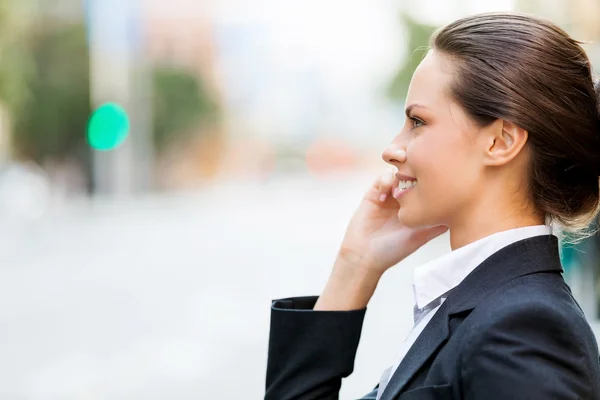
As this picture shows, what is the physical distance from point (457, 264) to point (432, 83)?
1.08ft

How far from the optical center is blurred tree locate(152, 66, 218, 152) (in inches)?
1829

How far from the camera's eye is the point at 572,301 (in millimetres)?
1432

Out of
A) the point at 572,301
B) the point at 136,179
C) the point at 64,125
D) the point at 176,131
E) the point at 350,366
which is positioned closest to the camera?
the point at 572,301

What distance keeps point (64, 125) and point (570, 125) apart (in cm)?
3845

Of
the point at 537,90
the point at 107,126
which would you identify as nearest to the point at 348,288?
the point at 537,90

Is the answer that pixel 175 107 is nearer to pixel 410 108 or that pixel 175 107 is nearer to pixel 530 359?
pixel 410 108

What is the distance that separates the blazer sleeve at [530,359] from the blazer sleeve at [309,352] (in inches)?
15.0

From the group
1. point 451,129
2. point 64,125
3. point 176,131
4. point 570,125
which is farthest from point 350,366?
point 176,131

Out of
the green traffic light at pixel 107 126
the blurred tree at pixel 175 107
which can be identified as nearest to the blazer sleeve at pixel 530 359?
the green traffic light at pixel 107 126

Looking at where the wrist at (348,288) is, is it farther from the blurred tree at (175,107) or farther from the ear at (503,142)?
the blurred tree at (175,107)

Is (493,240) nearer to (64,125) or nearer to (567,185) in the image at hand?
(567,185)

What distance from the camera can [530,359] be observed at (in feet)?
4.19

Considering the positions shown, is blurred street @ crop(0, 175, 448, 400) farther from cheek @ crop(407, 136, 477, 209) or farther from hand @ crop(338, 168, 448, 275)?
cheek @ crop(407, 136, 477, 209)

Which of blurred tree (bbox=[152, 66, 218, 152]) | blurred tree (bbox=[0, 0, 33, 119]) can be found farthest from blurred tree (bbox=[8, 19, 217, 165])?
blurred tree (bbox=[0, 0, 33, 119])
